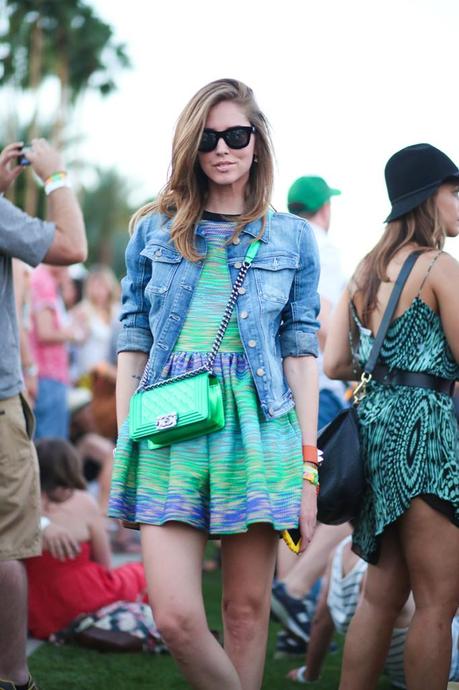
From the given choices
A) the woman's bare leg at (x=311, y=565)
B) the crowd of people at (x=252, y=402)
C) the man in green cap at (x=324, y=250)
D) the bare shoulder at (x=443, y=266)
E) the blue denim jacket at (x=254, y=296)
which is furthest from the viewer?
the man in green cap at (x=324, y=250)

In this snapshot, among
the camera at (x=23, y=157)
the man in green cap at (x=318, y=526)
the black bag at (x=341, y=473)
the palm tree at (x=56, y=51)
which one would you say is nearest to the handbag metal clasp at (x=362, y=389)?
the black bag at (x=341, y=473)

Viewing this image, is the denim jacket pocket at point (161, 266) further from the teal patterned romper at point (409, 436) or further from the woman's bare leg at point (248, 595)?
the teal patterned romper at point (409, 436)

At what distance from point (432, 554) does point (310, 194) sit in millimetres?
2816

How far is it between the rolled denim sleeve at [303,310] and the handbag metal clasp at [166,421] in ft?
1.66

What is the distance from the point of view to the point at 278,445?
11.1 feet

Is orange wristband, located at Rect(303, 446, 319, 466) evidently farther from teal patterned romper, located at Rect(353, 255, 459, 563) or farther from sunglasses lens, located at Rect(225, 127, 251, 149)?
sunglasses lens, located at Rect(225, 127, 251, 149)

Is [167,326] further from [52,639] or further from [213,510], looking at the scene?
[52,639]

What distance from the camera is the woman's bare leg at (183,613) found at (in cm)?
318

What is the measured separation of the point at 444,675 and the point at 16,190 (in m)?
39.2

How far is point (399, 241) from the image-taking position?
13.6 feet

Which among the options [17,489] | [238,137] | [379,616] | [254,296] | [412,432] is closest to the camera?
[254,296]

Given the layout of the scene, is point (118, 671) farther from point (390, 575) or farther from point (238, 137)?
point (238, 137)

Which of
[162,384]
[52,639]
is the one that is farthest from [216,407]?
[52,639]

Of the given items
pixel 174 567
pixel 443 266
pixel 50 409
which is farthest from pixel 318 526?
pixel 50 409
